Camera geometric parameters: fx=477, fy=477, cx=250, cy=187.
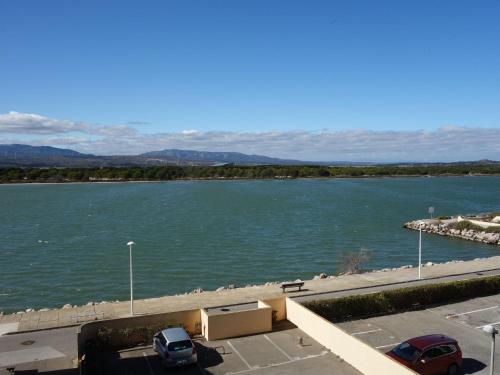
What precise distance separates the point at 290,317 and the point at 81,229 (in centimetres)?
3708

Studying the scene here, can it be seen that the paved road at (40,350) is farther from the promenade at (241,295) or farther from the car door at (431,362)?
the car door at (431,362)

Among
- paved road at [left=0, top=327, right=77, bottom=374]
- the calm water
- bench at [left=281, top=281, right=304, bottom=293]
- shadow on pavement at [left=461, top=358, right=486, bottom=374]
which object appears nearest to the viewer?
paved road at [left=0, top=327, right=77, bottom=374]

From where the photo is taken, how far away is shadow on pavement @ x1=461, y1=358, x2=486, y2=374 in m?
12.7

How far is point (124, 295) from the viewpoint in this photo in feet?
82.6

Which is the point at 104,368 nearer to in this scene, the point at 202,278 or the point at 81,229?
the point at 202,278

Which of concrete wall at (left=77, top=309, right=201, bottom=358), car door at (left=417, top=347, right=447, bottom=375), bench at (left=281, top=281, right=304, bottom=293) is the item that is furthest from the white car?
bench at (left=281, top=281, right=304, bottom=293)

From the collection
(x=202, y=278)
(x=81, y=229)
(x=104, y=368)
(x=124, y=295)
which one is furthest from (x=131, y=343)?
(x=81, y=229)

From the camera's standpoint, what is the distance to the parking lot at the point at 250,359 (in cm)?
1256

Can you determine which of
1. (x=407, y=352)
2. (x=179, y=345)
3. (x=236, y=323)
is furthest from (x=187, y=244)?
(x=407, y=352)

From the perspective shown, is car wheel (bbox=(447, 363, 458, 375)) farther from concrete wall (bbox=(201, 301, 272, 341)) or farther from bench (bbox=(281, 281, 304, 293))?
bench (bbox=(281, 281, 304, 293))

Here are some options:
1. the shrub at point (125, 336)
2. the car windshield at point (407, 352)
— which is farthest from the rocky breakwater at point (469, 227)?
the shrub at point (125, 336)

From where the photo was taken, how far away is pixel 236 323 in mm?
14984

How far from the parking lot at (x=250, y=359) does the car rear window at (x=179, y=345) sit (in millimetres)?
578

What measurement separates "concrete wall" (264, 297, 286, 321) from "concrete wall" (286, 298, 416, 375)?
167 mm
